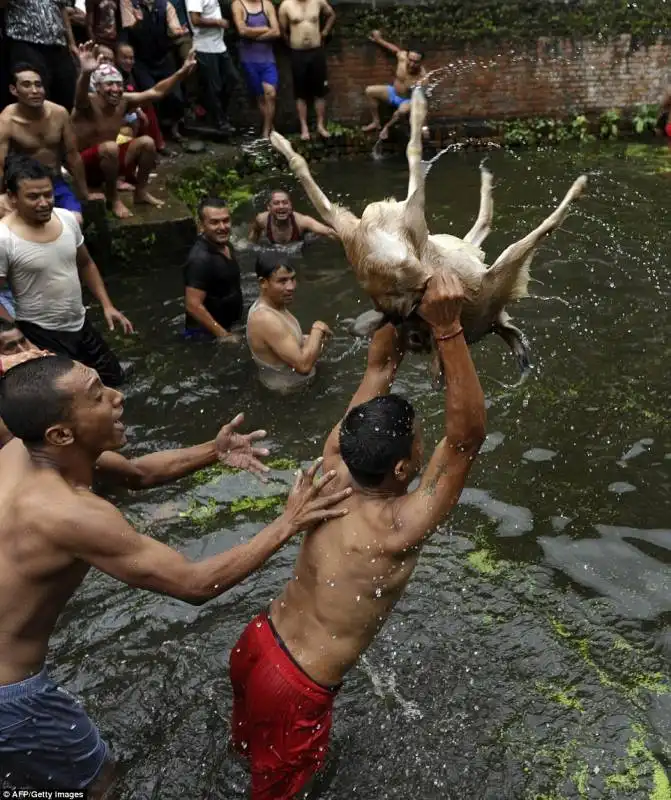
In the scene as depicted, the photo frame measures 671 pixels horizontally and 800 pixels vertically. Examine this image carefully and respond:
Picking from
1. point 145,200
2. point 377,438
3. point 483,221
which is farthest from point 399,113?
point 377,438

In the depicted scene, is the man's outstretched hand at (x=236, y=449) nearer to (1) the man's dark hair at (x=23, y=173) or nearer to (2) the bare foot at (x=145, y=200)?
(1) the man's dark hair at (x=23, y=173)

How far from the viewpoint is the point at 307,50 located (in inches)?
473

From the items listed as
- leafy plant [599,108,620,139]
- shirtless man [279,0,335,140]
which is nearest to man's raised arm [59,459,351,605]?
shirtless man [279,0,335,140]

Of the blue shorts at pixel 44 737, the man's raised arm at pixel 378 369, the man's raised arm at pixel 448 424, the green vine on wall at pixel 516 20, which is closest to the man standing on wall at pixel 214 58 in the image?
the green vine on wall at pixel 516 20

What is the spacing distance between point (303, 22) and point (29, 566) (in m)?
10.9

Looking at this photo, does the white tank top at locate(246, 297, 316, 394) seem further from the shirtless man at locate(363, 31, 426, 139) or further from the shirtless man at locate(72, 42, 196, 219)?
the shirtless man at locate(363, 31, 426, 139)

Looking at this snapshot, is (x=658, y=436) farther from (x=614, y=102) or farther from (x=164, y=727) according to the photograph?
(x=614, y=102)

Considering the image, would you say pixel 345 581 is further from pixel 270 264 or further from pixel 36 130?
pixel 36 130

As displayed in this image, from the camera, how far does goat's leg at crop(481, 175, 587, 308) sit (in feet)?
8.82

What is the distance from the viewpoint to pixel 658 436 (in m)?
5.47

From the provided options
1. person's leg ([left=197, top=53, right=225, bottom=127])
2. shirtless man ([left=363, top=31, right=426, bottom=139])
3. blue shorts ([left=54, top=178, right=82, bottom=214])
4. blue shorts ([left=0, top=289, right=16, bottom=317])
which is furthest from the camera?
shirtless man ([left=363, top=31, right=426, bottom=139])

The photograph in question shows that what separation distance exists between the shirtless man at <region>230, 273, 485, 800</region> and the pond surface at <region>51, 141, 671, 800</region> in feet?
1.97

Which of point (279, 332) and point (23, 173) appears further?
point (279, 332)

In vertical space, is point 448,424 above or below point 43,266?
above
